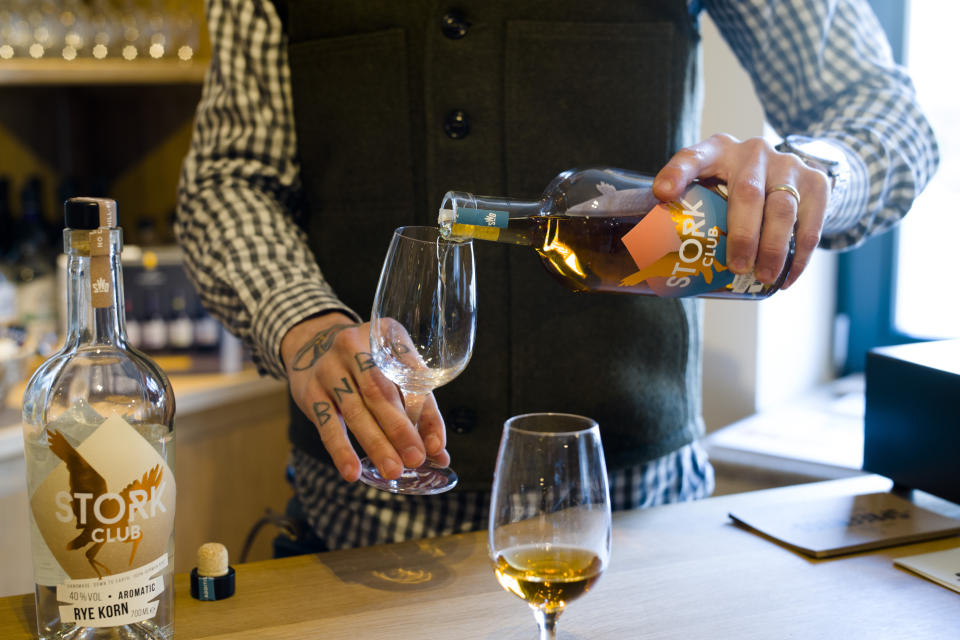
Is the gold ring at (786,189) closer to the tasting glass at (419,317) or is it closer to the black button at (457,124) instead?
the tasting glass at (419,317)

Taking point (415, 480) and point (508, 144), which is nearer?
point (415, 480)

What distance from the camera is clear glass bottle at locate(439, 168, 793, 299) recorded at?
767 millimetres

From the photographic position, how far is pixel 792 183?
79 centimetres

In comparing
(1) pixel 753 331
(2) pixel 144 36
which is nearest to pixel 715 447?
(1) pixel 753 331

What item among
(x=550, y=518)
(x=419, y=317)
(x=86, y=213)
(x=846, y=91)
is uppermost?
(x=846, y=91)

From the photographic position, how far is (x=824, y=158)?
0.93 m

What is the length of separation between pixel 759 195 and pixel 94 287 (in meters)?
0.54

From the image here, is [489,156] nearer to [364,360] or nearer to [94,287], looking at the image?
[364,360]

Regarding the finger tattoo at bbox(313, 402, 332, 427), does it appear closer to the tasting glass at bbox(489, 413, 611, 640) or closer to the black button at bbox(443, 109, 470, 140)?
the tasting glass at bbox(489, 413, 611, 640)

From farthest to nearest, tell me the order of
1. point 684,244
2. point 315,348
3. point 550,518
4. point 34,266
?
point 34,266, point 315,348, point 684,244, point 550,518

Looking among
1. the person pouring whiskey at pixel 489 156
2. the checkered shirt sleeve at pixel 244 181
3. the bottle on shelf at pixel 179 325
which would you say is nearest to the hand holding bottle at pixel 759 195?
the person pouring whiskey at pixel 489 156

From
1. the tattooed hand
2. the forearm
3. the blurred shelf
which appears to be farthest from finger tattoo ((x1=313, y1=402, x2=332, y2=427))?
the blurred shelf

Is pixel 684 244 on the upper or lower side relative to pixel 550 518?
upper

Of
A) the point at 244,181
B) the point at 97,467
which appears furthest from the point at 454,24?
the point at 97,467
